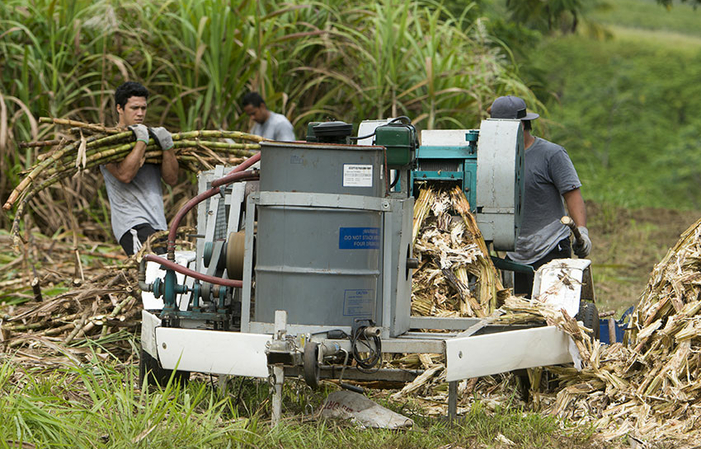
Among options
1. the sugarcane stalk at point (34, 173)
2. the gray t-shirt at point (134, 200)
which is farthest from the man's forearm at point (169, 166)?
the sugarcane stalk at point (34, 173)

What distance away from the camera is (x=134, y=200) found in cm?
623

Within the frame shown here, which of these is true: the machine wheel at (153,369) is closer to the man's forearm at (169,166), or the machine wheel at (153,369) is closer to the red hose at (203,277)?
the red hose at (203,277)

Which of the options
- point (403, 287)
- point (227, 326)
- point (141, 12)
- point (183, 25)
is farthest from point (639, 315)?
point (141, 12)

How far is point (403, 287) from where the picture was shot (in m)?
4.26

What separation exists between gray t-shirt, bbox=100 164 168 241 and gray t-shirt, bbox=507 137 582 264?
251 cm

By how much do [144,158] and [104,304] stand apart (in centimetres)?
102

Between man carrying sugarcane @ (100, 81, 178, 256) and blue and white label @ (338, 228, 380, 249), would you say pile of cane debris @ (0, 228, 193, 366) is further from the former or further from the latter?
blue and white label @ (338, 228, 380, 249)

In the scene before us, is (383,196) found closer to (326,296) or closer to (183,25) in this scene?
(326,296)

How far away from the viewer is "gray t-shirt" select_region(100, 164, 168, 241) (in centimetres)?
618

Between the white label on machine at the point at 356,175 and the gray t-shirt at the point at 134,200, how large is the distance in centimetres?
274

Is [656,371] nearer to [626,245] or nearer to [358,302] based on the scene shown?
[358,302]

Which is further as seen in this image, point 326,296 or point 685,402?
point 685,402

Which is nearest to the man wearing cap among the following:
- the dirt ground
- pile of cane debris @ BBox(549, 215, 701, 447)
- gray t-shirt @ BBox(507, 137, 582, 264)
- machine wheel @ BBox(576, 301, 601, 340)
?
gray t-shirt @ BBox(507, 137, 582, 264)

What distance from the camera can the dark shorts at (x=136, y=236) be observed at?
6176 millimetres
